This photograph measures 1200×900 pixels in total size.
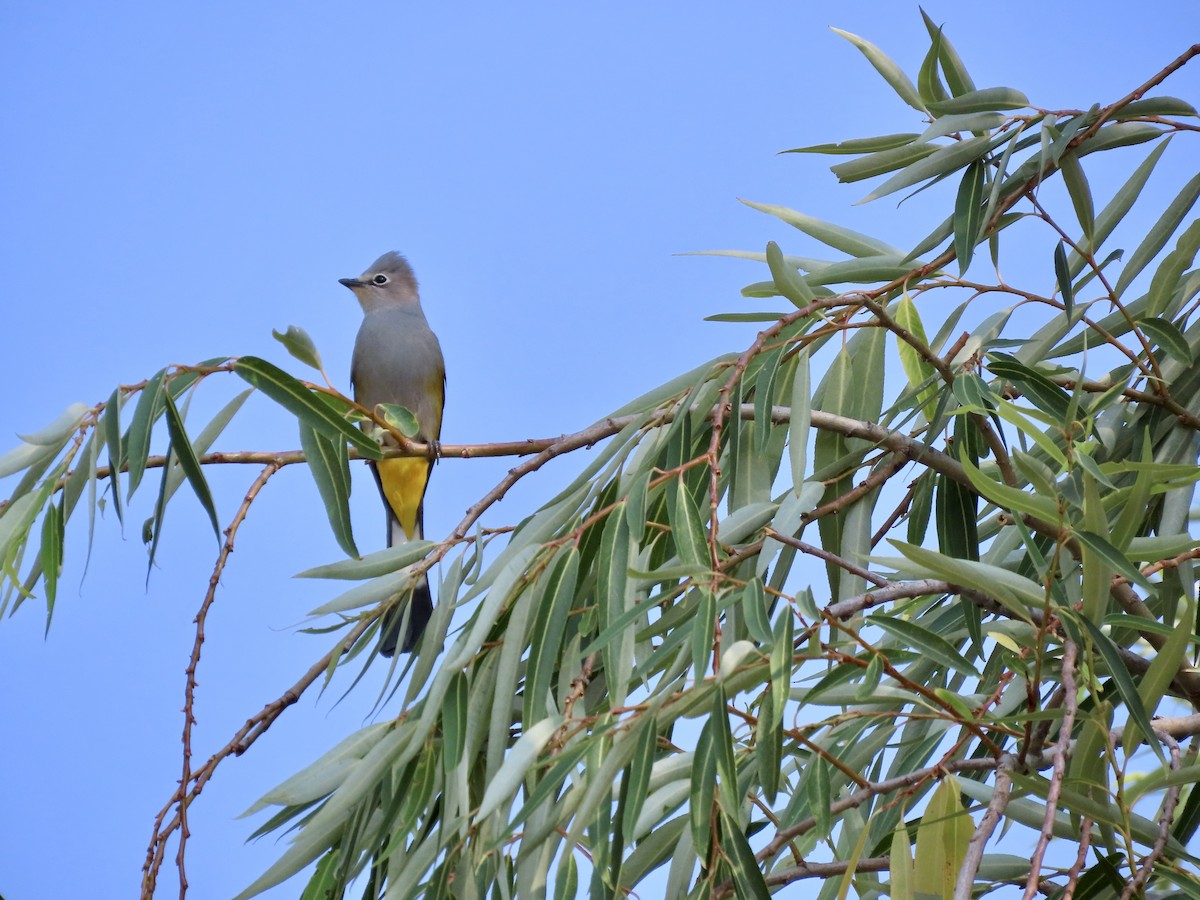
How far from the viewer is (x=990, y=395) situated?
6.27ft

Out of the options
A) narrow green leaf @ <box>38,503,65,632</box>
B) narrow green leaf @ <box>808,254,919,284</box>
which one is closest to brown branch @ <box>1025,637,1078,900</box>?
narrow green leaf @ <box>808,254,919,284</box>

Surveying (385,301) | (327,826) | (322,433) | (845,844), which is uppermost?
(385,301)

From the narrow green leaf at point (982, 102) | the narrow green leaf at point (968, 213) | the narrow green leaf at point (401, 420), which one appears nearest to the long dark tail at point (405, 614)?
the narrow green leaf at point (401, 420)

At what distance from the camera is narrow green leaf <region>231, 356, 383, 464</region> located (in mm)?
1777

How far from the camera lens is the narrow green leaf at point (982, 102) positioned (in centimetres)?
226

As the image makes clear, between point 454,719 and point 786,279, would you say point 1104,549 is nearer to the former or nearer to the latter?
point 786,279

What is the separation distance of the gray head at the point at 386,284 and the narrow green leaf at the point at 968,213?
361 cm

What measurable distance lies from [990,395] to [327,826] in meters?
1.12

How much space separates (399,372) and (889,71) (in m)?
3.18

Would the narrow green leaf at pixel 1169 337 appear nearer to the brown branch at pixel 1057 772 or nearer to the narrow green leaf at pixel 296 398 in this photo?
the brown branch at pixel 1057 772

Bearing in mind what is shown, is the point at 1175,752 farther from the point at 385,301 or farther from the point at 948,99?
the point at 385,301

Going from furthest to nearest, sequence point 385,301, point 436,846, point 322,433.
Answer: point 385,301 → point 322,433 → point 436,846

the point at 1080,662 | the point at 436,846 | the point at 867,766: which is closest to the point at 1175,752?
the point at 1080,662

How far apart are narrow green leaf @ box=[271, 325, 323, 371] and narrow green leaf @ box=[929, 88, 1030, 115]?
118 cm
